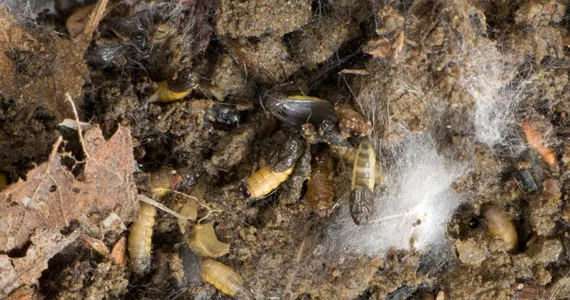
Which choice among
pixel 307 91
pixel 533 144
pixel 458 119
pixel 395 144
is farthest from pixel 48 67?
pixel 533 144

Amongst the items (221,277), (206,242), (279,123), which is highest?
(279,123)

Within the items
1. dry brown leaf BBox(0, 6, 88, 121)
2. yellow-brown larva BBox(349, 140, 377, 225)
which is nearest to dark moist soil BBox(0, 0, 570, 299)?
dry brown leaf BBox(0, 6, 88, 121)

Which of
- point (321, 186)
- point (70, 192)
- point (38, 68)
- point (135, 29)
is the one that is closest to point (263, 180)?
point (321, 186)

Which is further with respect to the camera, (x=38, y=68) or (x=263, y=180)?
(x=263, y=180)

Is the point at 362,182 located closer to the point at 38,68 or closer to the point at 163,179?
the point at 163,179

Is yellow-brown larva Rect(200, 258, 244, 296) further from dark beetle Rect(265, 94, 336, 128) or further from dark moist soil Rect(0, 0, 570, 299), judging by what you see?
dark beetle Rect(265, 94, 336, 128)

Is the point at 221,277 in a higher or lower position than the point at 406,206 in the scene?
lower
